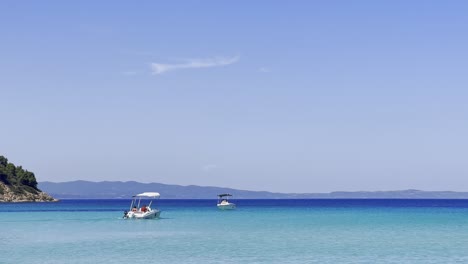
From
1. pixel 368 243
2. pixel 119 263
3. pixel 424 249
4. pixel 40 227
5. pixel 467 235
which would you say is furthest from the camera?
pixel 40 227

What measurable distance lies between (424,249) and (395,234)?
58.7 feet

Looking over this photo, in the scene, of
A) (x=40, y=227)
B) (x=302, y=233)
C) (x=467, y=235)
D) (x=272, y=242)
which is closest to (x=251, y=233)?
(x=302, y=233)

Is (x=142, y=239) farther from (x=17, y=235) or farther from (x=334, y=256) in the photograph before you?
(x=334, y=256)

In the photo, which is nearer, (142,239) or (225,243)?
(225,243)

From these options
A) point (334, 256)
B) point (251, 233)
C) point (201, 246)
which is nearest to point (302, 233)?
point (251, 233)

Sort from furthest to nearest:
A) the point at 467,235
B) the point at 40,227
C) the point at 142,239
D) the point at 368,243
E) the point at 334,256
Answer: the point at 40,227
the point at 467,235
the point at 142,239
the point at 368,243
the point at 334,256

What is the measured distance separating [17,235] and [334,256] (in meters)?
38.5

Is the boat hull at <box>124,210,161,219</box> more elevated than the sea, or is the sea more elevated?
the boat hull at <box>124,210,161,219</box>

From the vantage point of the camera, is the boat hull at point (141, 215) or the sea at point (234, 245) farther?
the boat hull at point (141, 215)

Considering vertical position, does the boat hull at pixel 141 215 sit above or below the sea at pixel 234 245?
above

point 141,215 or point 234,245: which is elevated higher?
point 141,215

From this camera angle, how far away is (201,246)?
63.5 metres

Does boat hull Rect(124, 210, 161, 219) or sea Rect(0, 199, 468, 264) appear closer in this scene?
sea Rect(0, 199, 468, 264)

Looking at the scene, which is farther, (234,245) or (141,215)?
(141,215)
